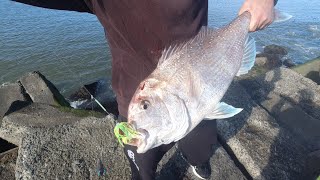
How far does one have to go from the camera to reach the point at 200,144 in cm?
342

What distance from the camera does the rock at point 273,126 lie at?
13.0 feet

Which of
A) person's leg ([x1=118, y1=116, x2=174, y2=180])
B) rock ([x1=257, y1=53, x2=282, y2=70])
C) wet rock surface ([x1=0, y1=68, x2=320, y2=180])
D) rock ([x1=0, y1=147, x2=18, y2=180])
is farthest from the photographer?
rock ([x1=257, y1=53, x2=282, y2=70])

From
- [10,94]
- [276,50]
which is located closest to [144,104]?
[10,94]

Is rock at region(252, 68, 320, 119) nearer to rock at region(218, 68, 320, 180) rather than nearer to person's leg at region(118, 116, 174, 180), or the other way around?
rock at region(218, 68, 320, 180)

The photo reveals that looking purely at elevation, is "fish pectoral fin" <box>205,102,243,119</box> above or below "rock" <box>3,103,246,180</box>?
above

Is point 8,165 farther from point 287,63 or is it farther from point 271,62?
point 287,63

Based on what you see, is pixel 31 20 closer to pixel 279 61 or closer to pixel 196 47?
pixel 279 61

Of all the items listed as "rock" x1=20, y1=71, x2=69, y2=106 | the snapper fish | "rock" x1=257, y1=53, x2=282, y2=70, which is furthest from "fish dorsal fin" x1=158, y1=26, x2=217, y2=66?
"rock" x1=257, y1=53, x2=282, y2=70

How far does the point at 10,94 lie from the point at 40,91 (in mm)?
686

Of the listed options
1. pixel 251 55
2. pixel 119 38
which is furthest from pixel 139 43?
pixel 251 55

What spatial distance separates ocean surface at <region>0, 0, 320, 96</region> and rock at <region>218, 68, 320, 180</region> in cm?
538

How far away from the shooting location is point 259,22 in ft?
7.93

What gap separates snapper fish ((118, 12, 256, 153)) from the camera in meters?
1.83

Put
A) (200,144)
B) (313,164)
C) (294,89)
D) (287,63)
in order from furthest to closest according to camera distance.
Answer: (287,63), (294,89), (313,164), (200,144)
